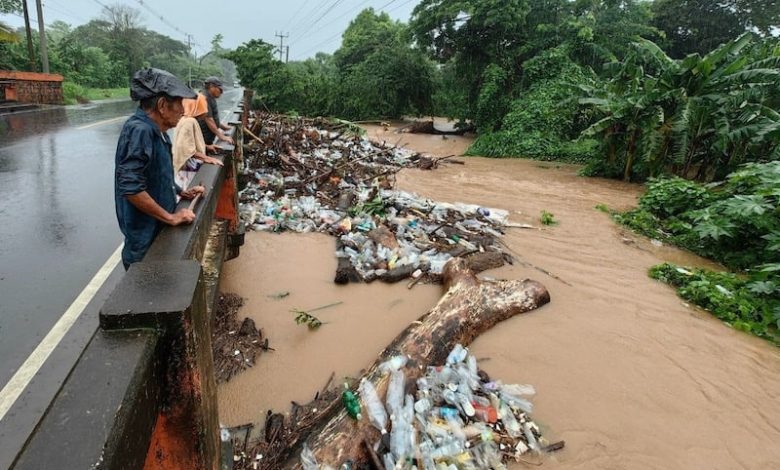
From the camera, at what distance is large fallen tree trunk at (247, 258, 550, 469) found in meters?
2.77

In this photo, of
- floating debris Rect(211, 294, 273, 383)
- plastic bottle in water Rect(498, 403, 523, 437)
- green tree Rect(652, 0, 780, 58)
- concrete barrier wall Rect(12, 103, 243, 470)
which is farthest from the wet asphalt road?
green tree Rect(652, 0, 780, 58)

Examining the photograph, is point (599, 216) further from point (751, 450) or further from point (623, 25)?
point (623, 25)

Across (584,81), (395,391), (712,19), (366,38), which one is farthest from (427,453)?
(366,38)

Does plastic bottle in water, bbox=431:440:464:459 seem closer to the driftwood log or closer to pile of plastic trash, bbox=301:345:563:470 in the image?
pile of plastic trash, bbox=301:345:563:470

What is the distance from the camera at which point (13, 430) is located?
270 cm

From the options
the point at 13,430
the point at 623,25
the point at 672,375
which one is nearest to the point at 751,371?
the point at 672,375

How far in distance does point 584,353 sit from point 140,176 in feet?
13.1

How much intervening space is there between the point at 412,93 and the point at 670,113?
16.9 meters

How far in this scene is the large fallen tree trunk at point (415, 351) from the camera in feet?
9.09

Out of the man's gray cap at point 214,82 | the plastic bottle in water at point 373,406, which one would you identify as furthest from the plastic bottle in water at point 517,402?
the man's gray cap at point 214,82

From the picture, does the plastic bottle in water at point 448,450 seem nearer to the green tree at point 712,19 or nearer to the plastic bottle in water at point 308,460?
the plastic bottle in water at point 308,460

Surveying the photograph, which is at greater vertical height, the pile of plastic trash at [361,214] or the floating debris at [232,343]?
the pile of plastic trash at [361,214]

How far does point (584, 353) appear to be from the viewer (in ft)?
14.1

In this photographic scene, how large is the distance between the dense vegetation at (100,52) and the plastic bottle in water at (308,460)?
72.3 feet
